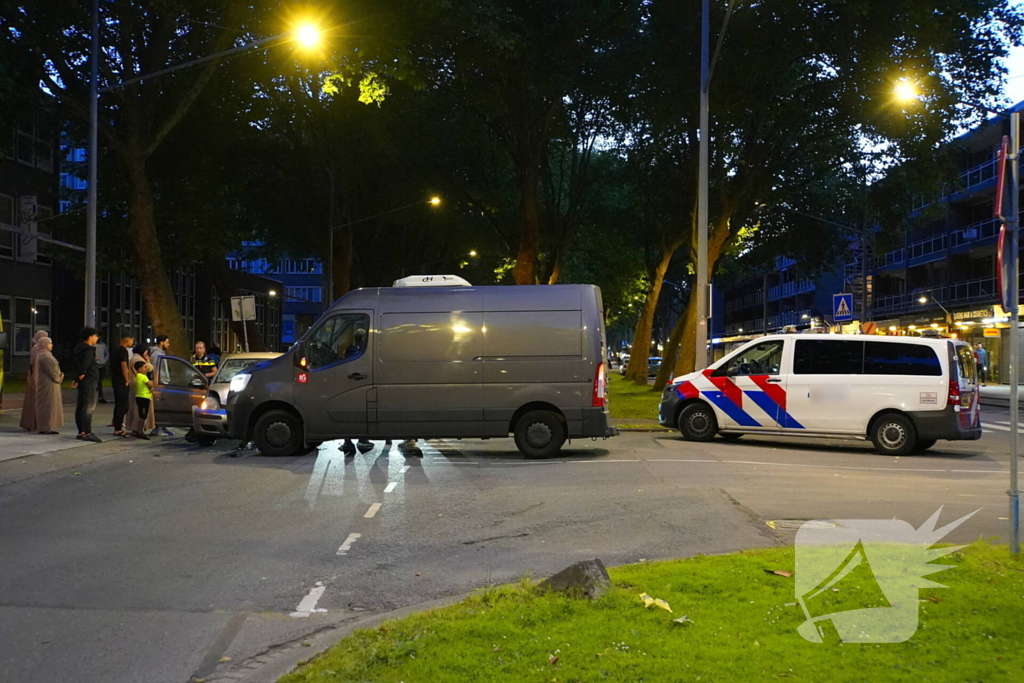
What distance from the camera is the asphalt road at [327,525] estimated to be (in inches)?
247

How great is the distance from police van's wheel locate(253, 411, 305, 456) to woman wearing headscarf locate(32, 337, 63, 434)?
14.1 feet

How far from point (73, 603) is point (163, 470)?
25.6ft

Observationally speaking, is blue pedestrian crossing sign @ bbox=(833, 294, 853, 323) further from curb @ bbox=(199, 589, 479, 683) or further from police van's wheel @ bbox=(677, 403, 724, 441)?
curb @ bbox=(199, 589, 479, 683)

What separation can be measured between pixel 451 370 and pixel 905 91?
14.4 m

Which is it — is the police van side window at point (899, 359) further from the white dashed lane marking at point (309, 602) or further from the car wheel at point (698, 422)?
the white dashed lane marking at point (309, 602)

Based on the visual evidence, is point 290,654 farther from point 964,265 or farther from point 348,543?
point 964,265

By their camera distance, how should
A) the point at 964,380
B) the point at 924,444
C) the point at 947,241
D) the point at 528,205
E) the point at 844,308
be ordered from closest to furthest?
the point at 964,380 → the point at 924,444 → the point at 844,308 → the point at 528,205 → the point at 947,241

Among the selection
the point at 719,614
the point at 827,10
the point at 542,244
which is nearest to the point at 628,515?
the point at 719,614

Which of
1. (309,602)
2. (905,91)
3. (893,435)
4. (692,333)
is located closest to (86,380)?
(309,602)

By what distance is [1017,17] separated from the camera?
25.7m

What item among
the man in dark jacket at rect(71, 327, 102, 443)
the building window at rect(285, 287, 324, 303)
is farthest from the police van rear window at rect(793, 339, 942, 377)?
the building window at rect(285, 287, 324, 303)

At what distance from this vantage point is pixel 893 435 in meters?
17.6

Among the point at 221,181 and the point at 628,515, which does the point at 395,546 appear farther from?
the point at 221,181

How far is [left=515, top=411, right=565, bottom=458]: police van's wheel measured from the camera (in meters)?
15.9
